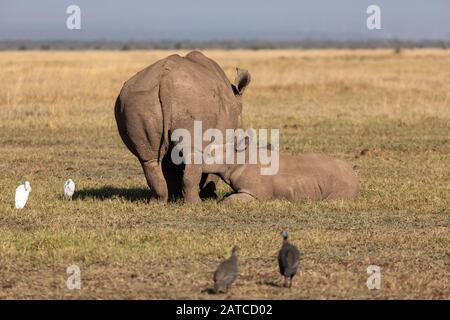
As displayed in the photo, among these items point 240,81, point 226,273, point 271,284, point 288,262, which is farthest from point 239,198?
point 226,273

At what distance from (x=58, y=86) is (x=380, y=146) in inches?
554

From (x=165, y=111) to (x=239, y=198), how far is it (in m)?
1.49

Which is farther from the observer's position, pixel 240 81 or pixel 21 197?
pixel 240 81

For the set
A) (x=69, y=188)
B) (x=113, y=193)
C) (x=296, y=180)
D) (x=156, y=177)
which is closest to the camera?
(x=156, y=177)

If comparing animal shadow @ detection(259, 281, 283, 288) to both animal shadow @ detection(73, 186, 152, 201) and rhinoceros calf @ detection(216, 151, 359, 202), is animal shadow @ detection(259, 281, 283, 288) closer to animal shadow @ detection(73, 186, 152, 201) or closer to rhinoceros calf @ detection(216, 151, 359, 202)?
rhinoceros calf @ detection(216, 151, 359, 202)

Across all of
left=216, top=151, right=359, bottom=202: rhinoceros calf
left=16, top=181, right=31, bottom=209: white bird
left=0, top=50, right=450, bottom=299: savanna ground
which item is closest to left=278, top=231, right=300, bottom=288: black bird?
left=0, top=50, right=450, bottom=299: savanna ground

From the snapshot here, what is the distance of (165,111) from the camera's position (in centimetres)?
1234

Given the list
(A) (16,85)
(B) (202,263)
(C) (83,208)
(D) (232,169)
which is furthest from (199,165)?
(A) (16,85)

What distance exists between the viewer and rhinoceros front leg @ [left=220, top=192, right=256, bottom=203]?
1279 cm

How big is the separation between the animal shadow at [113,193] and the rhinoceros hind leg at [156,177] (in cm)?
65

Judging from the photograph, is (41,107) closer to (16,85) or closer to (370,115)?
(16,85)

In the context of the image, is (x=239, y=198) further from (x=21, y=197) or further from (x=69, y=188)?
(x=21, y=197)

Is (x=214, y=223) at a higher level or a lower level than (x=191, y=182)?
lower

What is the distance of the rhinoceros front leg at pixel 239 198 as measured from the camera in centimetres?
1279
